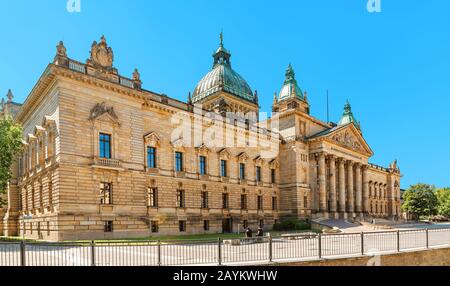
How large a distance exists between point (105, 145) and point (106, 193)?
439 centimetres

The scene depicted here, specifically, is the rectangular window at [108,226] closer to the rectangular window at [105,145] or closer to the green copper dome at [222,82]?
the rectangular window at [105,145]

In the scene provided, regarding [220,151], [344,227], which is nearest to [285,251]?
[220,151]

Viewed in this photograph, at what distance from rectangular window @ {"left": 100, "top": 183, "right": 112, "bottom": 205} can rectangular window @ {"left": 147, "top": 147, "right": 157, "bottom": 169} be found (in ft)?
17.2

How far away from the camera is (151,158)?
3588 centimetres

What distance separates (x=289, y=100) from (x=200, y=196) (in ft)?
79.1

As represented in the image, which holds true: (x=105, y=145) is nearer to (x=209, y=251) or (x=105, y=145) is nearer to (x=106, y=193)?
(x=106, y=193)

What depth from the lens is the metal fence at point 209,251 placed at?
1338 cm

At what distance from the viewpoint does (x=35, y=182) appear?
111 feet

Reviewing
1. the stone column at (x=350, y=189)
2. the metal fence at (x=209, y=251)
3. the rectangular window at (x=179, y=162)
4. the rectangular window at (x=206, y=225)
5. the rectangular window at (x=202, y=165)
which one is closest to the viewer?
the metal fence at (x=209, y=251)

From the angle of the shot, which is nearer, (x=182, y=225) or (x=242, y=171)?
(x=182, y=225)

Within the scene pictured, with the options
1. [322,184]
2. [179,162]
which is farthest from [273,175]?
[179,162]

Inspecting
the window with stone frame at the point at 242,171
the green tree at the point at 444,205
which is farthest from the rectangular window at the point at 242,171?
the green tree at the point at 444,205

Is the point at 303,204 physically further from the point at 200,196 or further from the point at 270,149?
the point at 200,196

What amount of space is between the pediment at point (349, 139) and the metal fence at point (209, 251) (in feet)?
116
